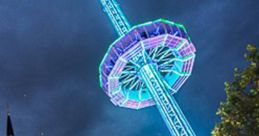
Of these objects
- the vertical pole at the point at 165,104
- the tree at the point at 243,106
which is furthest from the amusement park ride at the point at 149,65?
the tree at the point at 243,106

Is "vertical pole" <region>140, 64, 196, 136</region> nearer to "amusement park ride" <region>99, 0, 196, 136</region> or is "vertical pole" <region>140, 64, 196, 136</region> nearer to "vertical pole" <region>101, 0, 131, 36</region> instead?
"amusement park ride" <region>99, 0, 196, 136</region>

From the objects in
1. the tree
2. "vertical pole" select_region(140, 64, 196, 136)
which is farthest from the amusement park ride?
the tree

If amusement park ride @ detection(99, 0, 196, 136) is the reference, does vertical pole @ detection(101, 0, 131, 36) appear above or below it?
above

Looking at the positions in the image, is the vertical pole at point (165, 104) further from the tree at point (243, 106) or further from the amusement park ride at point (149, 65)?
the tree at point (243, 106)

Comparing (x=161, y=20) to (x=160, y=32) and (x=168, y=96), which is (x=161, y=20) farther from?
(x=168, y=96)

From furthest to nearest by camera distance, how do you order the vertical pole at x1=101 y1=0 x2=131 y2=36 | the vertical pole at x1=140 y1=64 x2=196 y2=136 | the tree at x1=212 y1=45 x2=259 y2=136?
the vertical pole at x1=101 y1=0 x2=131 y2=36, the vertical pole at x1=140 y1=64 x2=196 y2=136, the tree at x1=212 y1=45 x2=259 y2=136

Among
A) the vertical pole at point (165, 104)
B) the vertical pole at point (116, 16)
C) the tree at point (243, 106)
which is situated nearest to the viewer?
the tree at point (243, 106)

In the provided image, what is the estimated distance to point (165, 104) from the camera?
4184 centimetres

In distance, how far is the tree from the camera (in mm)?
17000

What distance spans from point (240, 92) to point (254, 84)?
635 millimetres

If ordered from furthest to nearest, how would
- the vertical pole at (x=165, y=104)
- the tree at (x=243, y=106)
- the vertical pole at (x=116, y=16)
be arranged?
the vertical pole at (x=116, y=16) < the vertical pole at (x=165, y=104) < the tree at (x=243, y=106)

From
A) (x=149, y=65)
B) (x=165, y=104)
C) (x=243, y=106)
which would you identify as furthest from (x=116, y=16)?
(x=243, y=106)

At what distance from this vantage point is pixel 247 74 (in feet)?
57.5

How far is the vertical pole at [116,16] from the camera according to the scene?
150 ft
